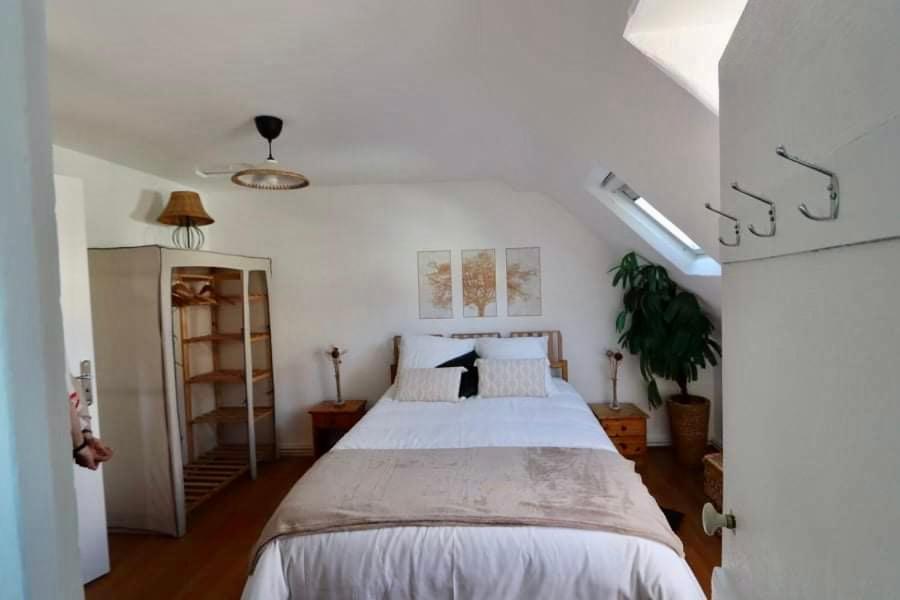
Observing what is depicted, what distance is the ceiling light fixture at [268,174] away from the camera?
199 centimetres

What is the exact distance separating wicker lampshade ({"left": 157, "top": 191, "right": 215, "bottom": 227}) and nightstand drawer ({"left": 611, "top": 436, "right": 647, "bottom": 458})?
3498 millimetres

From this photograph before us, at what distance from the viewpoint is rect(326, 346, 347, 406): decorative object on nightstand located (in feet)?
11.0

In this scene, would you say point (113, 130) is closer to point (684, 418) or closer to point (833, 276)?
point (833, 276)

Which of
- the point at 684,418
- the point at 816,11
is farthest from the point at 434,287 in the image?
the point at 816,11

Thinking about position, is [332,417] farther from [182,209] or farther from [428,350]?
[182,209]

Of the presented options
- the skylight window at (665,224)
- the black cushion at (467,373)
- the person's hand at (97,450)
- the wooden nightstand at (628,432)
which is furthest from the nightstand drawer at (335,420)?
the skylight window at (665,224)

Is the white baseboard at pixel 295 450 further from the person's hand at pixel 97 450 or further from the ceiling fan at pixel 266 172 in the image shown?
the person's hand at pixel 97 450

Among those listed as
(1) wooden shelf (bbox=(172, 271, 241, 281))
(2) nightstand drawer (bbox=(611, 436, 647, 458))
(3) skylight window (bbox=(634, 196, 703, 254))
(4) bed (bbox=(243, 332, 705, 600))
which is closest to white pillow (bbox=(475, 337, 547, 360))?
(2) nightstand drawer (bbox=(611, 436, 647, 458))

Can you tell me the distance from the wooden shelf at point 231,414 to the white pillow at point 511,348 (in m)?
1.82

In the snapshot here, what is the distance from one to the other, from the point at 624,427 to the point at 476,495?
184 cm

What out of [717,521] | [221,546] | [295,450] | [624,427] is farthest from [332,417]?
[717,521]

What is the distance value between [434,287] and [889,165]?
315cm

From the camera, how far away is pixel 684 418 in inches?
119

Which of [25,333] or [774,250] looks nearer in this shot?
[25,333]
